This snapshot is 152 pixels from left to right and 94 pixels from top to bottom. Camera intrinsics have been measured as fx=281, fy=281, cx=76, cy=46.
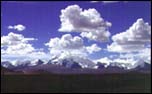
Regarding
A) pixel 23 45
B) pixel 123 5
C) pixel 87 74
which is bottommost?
pixel 87 74

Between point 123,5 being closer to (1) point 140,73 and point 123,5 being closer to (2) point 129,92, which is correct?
(1) point 140,73

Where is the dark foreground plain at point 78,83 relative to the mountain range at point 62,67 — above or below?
below

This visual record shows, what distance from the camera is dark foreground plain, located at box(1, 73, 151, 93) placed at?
448 centimetres

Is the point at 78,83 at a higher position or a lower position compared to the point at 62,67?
lower

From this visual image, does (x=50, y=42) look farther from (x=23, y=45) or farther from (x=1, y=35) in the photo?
(x=1, y=35)

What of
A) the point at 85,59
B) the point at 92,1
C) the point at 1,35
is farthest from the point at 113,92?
the point at 1,35

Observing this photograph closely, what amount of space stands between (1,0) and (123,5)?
1.91 metres

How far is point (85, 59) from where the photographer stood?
448 centimetres

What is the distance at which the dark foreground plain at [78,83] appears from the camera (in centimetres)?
448

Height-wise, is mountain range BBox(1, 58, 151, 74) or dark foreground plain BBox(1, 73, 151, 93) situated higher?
mountain range BBox(1, 58, 151, 74)

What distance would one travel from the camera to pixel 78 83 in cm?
455

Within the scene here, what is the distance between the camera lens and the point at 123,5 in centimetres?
439

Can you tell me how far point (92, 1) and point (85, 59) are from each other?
92cm

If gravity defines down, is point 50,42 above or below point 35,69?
above
